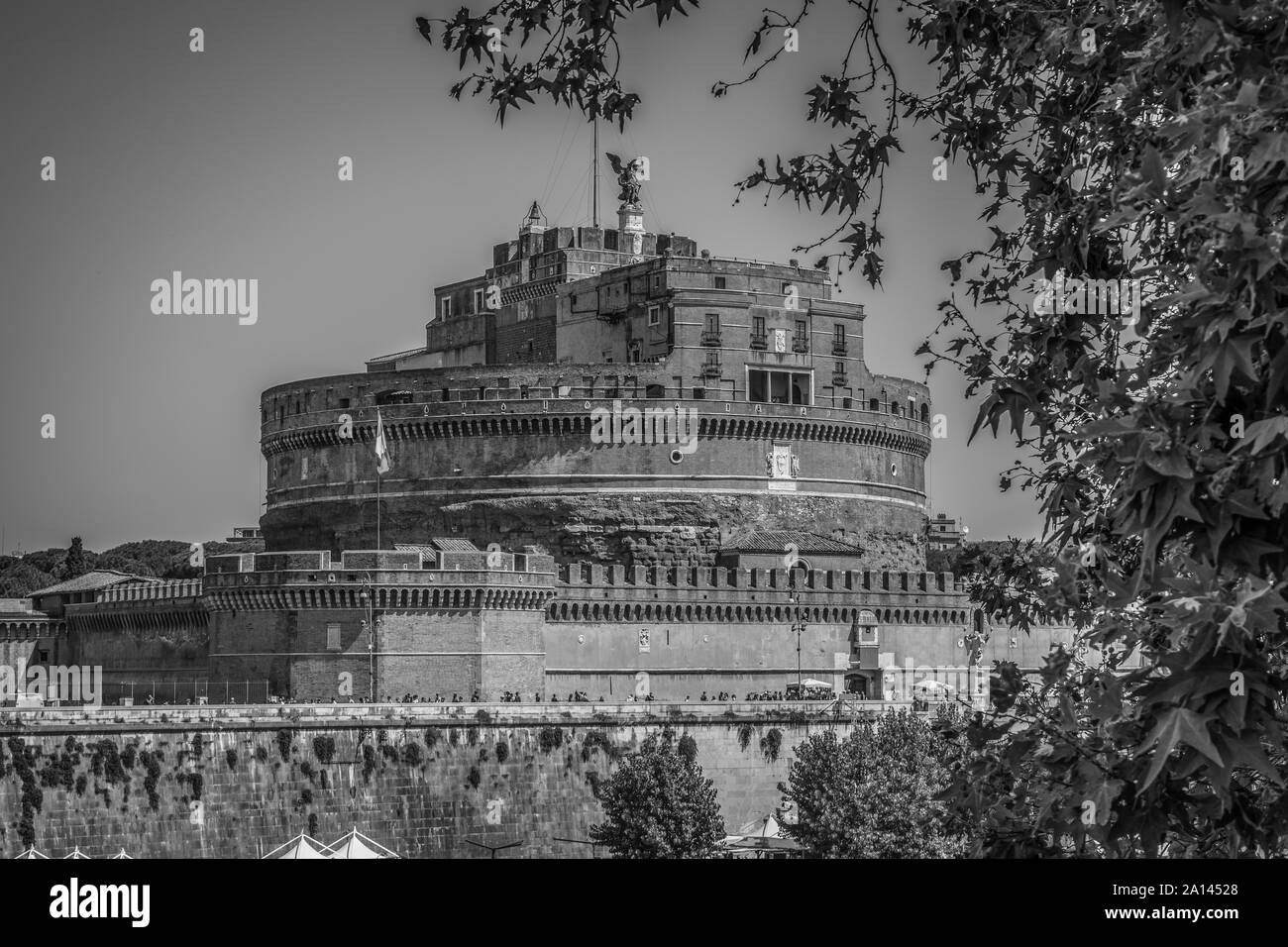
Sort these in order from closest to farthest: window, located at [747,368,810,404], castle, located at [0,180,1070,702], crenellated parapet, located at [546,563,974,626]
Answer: castle, located at [0,180,1070,702] → crenellated parapet, located at [546,563,974,626] → window, located at [747,368,810,404]

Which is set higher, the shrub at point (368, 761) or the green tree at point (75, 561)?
the green tree at point (75, 561)

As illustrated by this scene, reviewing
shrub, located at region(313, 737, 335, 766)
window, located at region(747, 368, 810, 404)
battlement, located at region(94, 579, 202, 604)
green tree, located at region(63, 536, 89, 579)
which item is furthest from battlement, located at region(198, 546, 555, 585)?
green tree, located at region(63, 536, 89, 579)

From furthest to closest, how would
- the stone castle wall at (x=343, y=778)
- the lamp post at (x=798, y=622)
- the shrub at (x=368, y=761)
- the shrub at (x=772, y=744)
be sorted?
the lamp post at (x=798, y=622)
the shrub at (x=772, y=744)
the shrub at (x=368, y=761)
the stone castle wall at (x=343, y=778)

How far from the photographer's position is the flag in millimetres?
61906

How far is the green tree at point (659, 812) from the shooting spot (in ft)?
147

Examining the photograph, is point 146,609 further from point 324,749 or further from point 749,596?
point 749,596

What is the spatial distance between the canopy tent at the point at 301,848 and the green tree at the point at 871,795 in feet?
36.4

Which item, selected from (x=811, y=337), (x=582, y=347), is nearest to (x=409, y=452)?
(x=582, y=347)

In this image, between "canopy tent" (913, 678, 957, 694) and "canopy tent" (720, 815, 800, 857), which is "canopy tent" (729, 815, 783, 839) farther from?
"canopy tent" (913, 678, 957, 694)

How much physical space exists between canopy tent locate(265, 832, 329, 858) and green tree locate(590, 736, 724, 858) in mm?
7080

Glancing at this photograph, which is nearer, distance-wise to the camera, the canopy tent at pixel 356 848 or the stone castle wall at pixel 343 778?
the canopy tent at pixel 356 848

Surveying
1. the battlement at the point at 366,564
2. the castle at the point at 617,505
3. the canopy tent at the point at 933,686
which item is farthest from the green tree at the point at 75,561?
the canopy tent at the point at 933,686

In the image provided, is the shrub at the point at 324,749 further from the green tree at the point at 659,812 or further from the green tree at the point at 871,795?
the green tree at the point at 871,795
